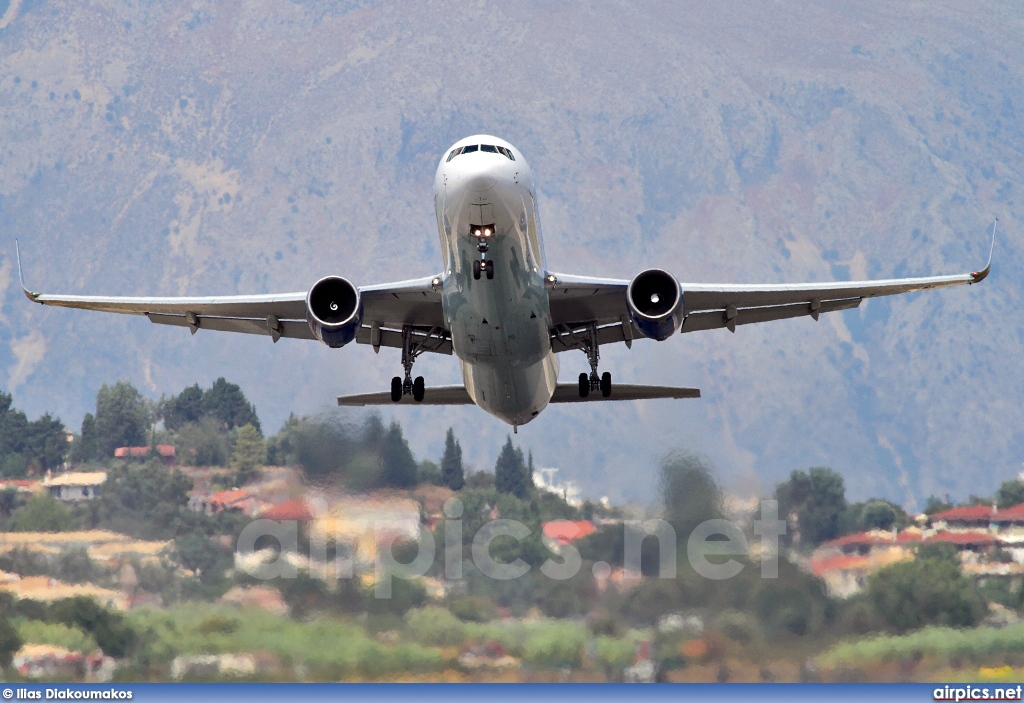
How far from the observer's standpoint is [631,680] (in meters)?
37.6

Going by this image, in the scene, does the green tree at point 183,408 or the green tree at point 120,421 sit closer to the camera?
the green tree at point 120,421

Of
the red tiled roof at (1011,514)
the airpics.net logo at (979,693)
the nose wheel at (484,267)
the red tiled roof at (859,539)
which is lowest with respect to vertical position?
the airpics.net logo at (979,693)

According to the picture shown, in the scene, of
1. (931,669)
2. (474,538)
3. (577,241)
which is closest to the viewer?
(931,669)

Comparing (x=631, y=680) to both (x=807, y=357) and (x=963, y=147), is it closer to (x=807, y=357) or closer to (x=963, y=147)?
(x=807, y=357)

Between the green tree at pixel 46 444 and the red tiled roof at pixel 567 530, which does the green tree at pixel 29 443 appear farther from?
the red tiled roof at pixel 567 530

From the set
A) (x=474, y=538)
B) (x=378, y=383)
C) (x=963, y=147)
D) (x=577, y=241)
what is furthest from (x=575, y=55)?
(x=474, y=538)

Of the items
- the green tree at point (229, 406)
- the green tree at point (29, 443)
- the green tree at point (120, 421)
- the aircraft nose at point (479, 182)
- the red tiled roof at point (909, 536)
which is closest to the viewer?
the aircraft nose at point (479, 182)

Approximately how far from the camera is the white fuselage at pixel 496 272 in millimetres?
24469

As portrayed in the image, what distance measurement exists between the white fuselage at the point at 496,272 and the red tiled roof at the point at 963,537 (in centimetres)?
1498

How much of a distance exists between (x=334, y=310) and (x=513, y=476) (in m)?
15.9

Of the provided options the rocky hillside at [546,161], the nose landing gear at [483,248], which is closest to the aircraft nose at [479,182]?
the nose landing gear at [483,248]

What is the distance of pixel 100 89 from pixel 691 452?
171213mm

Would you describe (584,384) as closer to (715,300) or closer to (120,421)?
(715,300)
